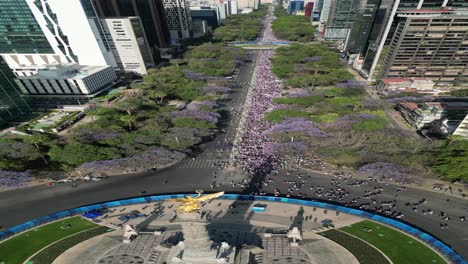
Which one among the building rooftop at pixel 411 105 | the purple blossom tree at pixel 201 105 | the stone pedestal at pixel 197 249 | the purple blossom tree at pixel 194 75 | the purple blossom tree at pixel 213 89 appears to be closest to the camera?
the stone pedestal at pixel 197 249

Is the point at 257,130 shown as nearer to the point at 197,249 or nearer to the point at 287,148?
the point at 287,148

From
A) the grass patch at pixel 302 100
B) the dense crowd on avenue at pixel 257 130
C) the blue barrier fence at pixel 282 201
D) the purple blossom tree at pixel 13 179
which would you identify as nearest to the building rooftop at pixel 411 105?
the grass patch at pixel 302 100

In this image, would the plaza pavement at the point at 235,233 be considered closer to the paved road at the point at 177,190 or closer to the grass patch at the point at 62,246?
the grass patch at the point at 62,246

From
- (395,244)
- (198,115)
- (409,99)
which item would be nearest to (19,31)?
(198,115)

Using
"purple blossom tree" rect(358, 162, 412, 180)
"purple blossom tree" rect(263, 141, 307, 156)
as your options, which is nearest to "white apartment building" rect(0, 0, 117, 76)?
"purple blossom tree" rect(263, 141, 307, 156)

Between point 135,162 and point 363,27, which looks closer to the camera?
point 135,162

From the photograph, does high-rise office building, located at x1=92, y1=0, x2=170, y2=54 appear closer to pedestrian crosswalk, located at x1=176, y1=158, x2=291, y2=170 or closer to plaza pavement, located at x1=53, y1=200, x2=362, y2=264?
pedestrian crosswalk, located at x1=176, y1=158, x2=291, y2=170
